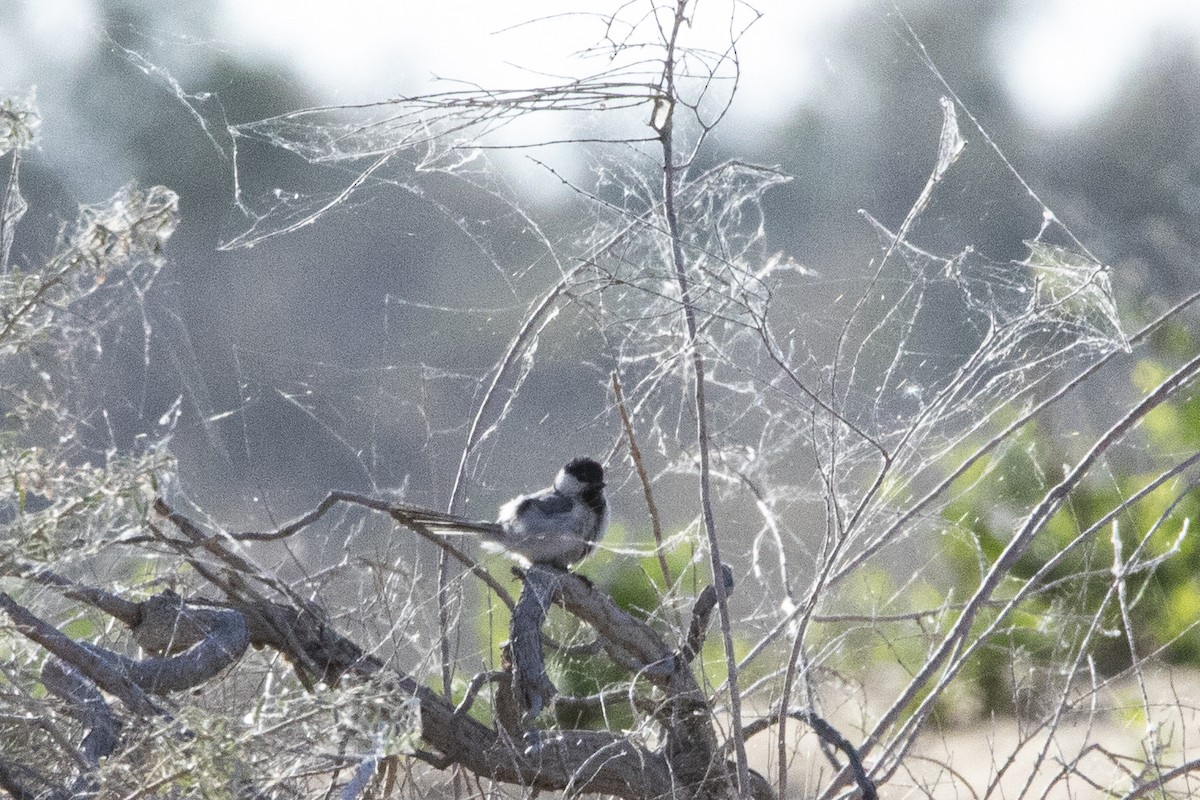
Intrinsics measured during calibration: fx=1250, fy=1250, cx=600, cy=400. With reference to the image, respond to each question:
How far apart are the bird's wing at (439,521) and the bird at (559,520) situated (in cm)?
18

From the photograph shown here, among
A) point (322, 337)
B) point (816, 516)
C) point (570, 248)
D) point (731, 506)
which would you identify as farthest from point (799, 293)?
point (322, 337)

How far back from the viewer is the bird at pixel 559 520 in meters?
3.46

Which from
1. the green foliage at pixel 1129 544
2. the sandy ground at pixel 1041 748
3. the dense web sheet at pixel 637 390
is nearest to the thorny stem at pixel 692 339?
the dense web sheet at pixel 637 390

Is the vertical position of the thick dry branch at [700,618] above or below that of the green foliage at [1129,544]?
below

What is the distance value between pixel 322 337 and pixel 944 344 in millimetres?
7363

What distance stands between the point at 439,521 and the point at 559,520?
97 centimetres

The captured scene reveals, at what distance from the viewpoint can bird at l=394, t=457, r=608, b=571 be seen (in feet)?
11.4

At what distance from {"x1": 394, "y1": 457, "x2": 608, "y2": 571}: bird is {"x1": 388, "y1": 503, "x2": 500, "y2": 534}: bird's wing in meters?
0.18

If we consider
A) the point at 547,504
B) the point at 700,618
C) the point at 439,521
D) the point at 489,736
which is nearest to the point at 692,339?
the point at 439,521

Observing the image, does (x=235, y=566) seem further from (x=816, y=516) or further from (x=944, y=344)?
(x=816, y=516)

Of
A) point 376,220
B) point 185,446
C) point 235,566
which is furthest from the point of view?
point 185,446

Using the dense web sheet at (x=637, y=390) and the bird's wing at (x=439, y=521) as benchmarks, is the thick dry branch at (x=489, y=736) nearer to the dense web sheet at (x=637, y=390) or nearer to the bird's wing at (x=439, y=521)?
the dense web sheet at (x=637, y=390)

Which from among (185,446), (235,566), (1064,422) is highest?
(1064,422)

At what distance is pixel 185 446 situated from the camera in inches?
225
